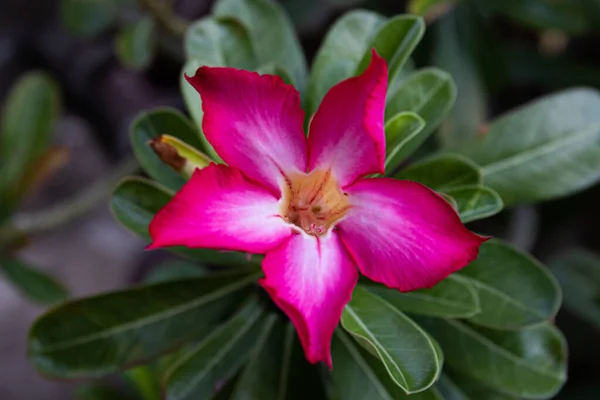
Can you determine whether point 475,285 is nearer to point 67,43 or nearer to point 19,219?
point 19,219

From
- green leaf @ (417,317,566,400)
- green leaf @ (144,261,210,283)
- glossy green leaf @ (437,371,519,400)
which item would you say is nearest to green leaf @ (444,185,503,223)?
green leaf @ (417,317,566,400)

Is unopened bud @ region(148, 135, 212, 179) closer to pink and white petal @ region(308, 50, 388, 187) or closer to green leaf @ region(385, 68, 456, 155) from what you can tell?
pink and white petal @ region(308, 50, 388, 187)

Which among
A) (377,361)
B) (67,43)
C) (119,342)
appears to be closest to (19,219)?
(67,43)

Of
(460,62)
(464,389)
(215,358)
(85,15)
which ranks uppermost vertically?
(85,15)

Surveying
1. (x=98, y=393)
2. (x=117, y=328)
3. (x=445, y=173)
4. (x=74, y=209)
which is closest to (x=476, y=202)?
(x=445, y=173)

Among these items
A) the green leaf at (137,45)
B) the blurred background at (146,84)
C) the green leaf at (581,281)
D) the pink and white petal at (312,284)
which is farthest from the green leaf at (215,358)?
the green leaf at (581,281)

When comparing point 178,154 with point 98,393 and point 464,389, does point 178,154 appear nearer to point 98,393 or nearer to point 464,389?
point 464,389
